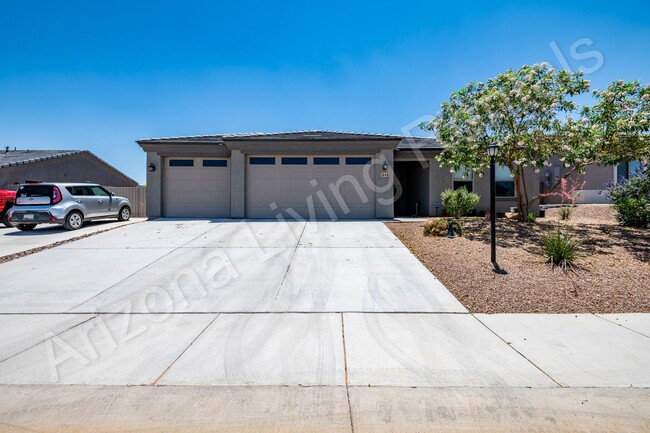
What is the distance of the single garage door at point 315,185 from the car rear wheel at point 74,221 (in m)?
5.90

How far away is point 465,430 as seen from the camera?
8.02 ft

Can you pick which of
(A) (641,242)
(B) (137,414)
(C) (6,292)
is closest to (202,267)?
(C) (6,292)

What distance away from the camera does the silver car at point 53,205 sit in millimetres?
10281

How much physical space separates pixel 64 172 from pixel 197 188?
14.6 meters

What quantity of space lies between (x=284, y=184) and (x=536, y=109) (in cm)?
913

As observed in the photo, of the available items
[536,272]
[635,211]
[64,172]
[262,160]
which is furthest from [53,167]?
[635,211]

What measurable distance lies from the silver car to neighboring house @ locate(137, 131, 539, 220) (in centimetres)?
274

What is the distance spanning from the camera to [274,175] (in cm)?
1373

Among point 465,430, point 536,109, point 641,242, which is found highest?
point 536,109

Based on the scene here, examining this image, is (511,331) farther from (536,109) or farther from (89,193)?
(89,193)

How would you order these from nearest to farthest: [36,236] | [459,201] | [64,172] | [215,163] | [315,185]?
[36,236] → [459,201] → [315,185] → [215,163] → [64,172]

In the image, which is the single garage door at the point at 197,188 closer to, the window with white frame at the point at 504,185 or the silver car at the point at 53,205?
the silver car at the point at 53,205

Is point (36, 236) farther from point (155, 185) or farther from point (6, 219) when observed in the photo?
point (155, 185)

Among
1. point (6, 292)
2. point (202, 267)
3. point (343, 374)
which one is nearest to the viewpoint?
point (343, 374)
